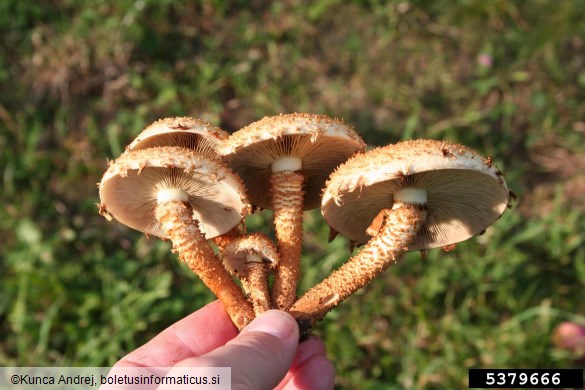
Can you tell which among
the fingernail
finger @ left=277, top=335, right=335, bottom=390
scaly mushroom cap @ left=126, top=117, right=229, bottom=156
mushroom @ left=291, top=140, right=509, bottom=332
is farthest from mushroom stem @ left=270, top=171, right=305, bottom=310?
finger @ left=277, top=335, right=335, bottom=390

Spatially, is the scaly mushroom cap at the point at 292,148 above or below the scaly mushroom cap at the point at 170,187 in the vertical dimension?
above

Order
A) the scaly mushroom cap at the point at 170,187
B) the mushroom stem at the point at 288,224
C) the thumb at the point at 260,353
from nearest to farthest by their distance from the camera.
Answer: the thumb at the point at 260,353 < the scaly mushroom cap at the point at 170,187 < the mushroom stem at the point at 288,224

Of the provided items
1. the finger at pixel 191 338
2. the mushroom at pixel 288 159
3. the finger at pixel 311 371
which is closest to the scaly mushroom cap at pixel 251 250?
the mushroom at pixel 288 159

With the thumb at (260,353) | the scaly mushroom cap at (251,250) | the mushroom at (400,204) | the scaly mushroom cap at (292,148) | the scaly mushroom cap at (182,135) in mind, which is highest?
the scaly mushroom cap at (182,135)

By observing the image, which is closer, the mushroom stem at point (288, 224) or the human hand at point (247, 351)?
the human hand at point (247, 351)

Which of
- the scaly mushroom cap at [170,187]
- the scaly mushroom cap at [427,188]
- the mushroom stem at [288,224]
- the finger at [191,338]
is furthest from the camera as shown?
the finger at [191,338]

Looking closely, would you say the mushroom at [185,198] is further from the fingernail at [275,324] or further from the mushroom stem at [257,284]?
the fingernail at [275,324]

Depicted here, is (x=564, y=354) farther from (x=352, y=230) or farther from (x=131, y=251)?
(x=131, y=251)
